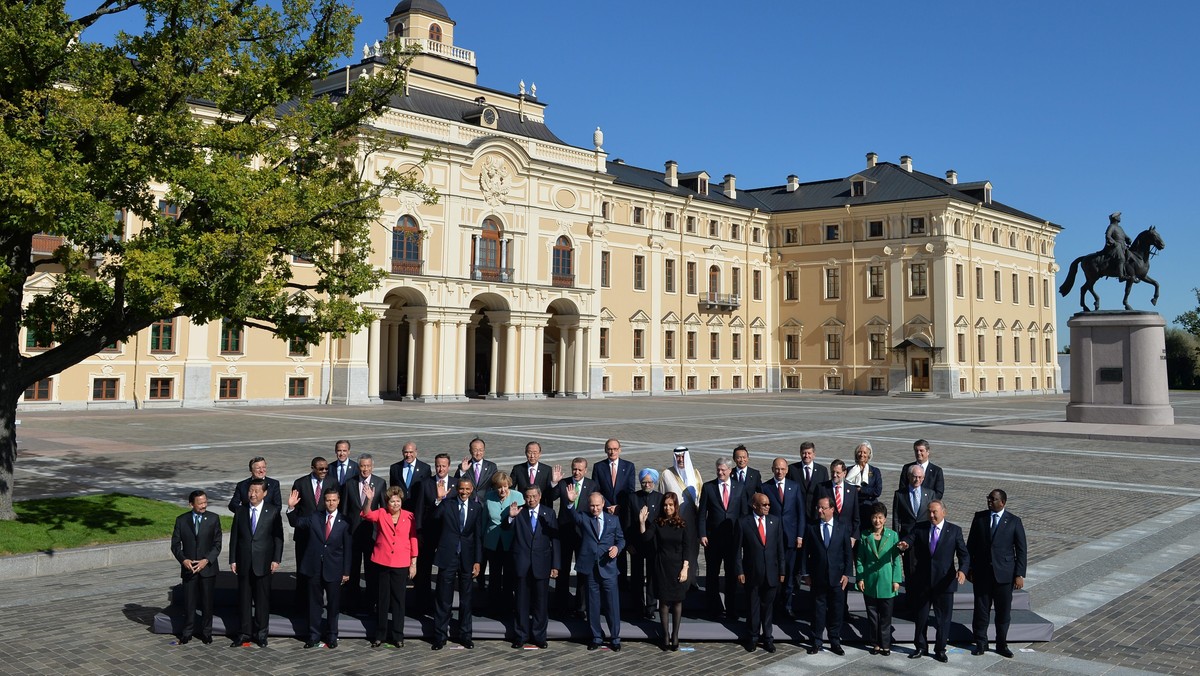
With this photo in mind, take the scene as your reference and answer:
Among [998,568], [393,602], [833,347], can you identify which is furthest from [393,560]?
[833,347]

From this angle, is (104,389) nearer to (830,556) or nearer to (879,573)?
(830,556)

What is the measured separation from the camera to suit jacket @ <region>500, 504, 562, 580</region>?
888 centimetres

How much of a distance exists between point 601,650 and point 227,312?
22.4 ft

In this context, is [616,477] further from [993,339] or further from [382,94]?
[993,339]

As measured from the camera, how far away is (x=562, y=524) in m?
9.29

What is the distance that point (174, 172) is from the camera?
11766 millimetres

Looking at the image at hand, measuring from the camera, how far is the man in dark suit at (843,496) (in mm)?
9289

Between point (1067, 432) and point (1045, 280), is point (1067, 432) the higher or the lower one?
the lower one

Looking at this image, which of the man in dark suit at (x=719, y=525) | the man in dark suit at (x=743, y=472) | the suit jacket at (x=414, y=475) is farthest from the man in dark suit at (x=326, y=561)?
the man in dark suit at (x=743, y=472)

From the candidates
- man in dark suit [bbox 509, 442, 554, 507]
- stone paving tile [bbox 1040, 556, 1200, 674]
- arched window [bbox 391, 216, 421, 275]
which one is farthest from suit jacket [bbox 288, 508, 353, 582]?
arched window [bbox 391, 216, 421, 275]

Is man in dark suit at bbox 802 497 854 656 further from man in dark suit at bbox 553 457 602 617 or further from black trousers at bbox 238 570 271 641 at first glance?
black trousers at bbox 238 570 271 641

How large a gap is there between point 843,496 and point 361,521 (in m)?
4.92

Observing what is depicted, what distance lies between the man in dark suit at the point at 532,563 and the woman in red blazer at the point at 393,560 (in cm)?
102

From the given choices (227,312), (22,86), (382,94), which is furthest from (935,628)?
(22,86)
